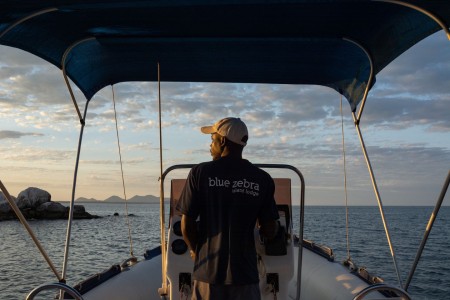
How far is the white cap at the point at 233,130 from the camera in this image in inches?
93.0

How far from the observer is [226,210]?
229 cm

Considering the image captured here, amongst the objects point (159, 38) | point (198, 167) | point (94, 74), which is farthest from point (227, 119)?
point (94, 74)

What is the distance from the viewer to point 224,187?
2262 millimetres

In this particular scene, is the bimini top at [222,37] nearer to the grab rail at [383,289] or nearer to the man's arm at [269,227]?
the man's arm at [269,227]

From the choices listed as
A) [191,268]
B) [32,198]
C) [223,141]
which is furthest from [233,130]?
[32,198]

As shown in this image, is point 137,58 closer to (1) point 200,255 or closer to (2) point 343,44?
(2) point 343,44

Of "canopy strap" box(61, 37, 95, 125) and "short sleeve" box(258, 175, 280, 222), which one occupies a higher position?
"canopy strap" box(61, 37, 95, 125)

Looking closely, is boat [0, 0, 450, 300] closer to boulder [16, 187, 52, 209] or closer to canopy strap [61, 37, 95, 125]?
canopy strap [61, 37, 95, 125]

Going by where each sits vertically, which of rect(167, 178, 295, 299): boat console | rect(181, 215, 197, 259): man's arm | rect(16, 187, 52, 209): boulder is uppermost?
rect(181, 215, 197, 259): man's arm

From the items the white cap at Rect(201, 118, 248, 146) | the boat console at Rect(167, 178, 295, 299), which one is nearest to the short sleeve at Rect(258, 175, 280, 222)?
the white cap at Rect(201, 118, 248, 146)

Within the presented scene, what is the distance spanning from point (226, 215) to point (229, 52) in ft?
7.85

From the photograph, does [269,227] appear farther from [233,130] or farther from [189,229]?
[233,130]

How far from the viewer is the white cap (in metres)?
2.36

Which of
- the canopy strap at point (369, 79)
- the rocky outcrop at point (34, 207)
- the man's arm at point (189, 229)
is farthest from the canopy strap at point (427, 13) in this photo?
the rocky outcrop at point (34, 207)
